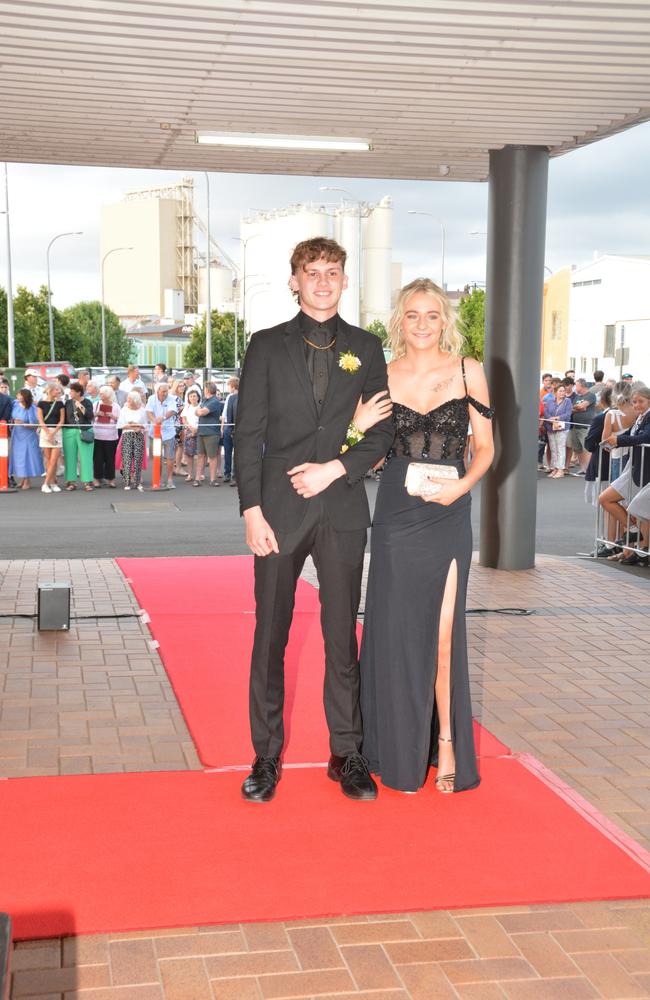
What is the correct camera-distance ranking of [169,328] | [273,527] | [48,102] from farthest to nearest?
[169,328]
[48,102]
[273,527]

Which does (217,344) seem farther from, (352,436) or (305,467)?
(305,467)

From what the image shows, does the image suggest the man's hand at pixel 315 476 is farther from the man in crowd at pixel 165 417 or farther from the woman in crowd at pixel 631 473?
the man in crowd at pixel 165 417

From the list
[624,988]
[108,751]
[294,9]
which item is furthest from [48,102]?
[624,988]

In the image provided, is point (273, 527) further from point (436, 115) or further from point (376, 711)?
point (436, 115)

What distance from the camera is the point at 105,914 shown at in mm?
3215

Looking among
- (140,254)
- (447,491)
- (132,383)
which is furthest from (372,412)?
(140,254)

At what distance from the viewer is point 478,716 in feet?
17.5

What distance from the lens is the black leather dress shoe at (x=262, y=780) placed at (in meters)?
4.09

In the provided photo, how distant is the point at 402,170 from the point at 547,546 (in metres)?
4.11

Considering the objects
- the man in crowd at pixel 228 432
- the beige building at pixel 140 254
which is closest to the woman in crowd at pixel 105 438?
the man in crowd at pixel 228 432

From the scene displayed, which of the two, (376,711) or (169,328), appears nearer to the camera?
(376,711)

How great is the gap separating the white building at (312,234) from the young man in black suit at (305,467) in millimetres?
93140

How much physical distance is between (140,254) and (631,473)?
413ft

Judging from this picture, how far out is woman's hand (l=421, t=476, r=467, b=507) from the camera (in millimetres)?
4145
